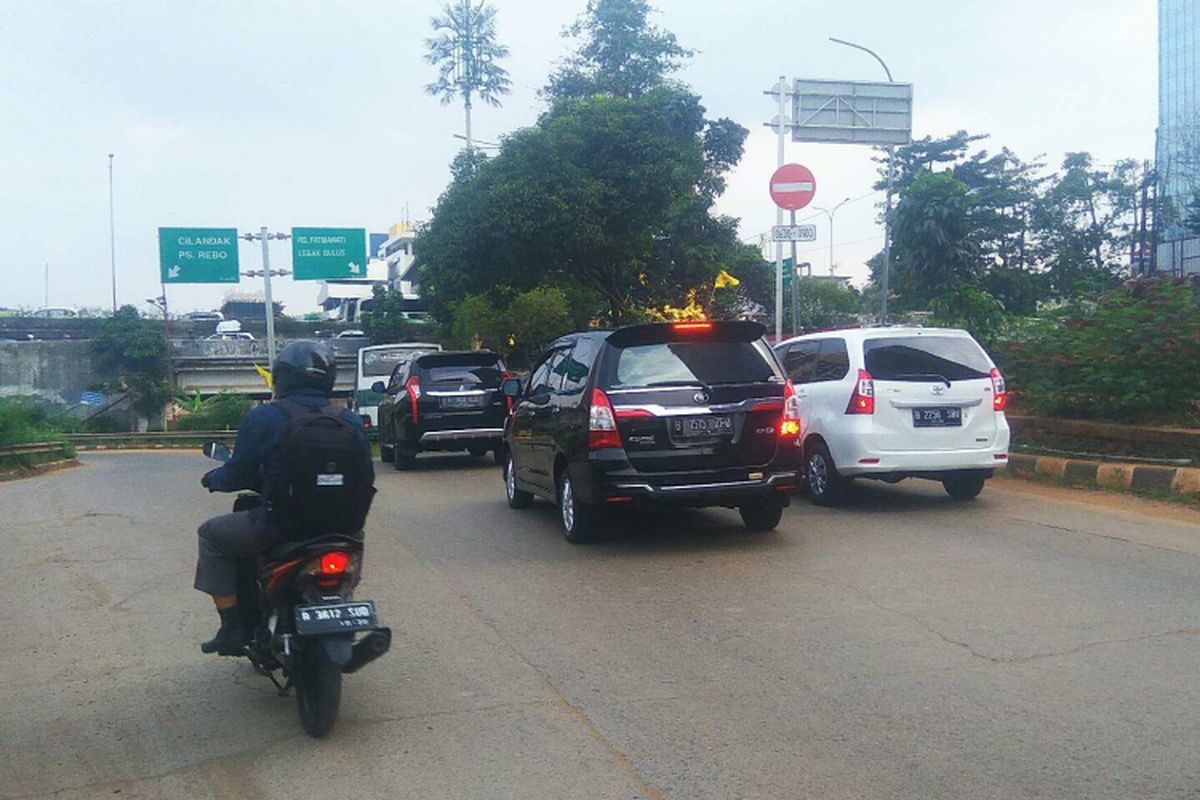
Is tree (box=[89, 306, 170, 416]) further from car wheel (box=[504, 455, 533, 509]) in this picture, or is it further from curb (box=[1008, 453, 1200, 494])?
curb (box=[1008, 453, 1200, 494])

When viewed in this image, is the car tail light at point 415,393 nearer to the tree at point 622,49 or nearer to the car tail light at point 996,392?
the car tail light at point 996,392

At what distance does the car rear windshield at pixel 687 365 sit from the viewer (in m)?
9.28

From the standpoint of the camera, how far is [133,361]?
47594 millimetres

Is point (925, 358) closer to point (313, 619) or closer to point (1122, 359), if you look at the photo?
point (1122, 359)

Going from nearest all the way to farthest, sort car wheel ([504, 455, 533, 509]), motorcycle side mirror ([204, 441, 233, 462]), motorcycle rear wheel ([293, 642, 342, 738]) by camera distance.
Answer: motorcycle rear wheel ([293, 642, 342, 738]) → motorcycle side mirror ([204, 441, 233, 462]) → car wheel ([504, 455, 533, 509])

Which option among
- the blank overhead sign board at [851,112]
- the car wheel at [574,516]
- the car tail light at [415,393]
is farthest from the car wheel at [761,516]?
the blank overhead sign board at [851,112]

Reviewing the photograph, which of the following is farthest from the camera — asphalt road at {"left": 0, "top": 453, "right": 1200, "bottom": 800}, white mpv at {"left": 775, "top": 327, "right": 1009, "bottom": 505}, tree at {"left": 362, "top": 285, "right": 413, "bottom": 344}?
tree at {"left": 362, "top": 285, "right": 413, "bottom": 344}

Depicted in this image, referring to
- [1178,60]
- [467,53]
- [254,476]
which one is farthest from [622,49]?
[1178,60]

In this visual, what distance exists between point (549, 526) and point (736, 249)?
77.4 ft

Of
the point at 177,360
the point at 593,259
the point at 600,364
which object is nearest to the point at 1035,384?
the point at 600,364

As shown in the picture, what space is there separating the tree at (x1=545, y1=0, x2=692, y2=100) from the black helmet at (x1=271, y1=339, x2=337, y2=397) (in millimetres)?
40378

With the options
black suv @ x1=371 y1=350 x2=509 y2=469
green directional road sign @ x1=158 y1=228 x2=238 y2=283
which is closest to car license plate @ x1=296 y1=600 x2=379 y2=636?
black suv @ x1=371 y1=350 x2=509 y2=469

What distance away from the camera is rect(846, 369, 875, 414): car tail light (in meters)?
10.9

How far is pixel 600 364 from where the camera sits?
9359 millimetres
